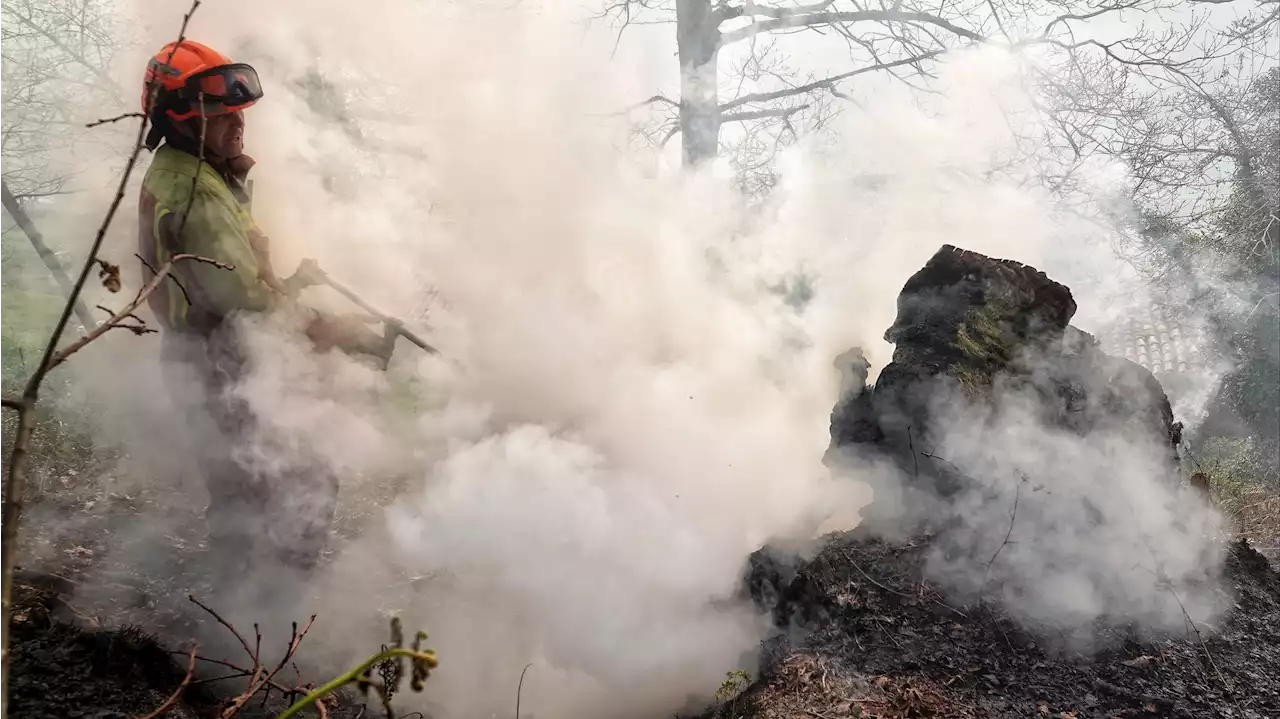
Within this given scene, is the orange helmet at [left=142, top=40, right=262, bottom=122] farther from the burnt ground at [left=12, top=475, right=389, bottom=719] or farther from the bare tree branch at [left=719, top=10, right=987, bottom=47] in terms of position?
the bare tree branch at [left=719, top=10, right=987, bottom=47]

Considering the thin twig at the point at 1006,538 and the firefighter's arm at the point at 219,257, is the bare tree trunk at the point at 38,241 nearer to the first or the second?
the firefighter's arm at the point at 219,257

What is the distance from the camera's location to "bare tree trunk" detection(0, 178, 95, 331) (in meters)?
5.56

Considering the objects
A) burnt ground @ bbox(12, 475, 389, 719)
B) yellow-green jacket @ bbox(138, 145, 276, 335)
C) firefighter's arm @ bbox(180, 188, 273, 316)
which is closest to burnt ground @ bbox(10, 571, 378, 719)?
burnt ground @ bbox(12, 475, 389, 719)

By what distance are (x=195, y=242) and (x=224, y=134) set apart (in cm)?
59

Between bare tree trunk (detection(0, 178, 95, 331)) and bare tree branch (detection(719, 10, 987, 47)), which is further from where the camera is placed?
bare tree branch (detection(719, 10, 987, 47))

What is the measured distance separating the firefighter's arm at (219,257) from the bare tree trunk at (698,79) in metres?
5.75

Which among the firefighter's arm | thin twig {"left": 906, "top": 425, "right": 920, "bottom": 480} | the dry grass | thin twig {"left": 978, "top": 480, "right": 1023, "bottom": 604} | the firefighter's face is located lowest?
the dry grass

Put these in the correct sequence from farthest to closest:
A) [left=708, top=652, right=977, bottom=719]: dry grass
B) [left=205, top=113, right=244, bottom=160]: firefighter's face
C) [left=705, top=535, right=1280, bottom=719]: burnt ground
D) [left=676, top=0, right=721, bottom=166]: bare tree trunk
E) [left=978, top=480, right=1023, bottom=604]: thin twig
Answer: [left=676, top=0, right=721, bottom=166]: bare tree trunk < [left=978, top=480, right=1023, bottom=604]: thin twig < [left=205, top=113, right=244, bottom=160]: firefighter's face < [left=705, top=535, right=1280, bottom=719]: burnt ground < [left=708, top=652, right=977, bottom=719]: dry grass

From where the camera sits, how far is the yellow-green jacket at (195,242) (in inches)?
116

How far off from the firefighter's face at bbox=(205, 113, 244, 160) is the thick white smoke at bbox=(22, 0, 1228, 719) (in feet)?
2.78

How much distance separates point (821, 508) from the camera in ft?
14.7

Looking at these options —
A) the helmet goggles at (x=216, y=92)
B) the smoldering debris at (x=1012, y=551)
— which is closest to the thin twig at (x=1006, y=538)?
the smoldering debris at (x=1012, y=551)

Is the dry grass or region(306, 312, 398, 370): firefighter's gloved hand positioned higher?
region(306, 312, 398, 370): firefighter's gloved hand

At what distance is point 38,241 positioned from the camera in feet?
18.4
